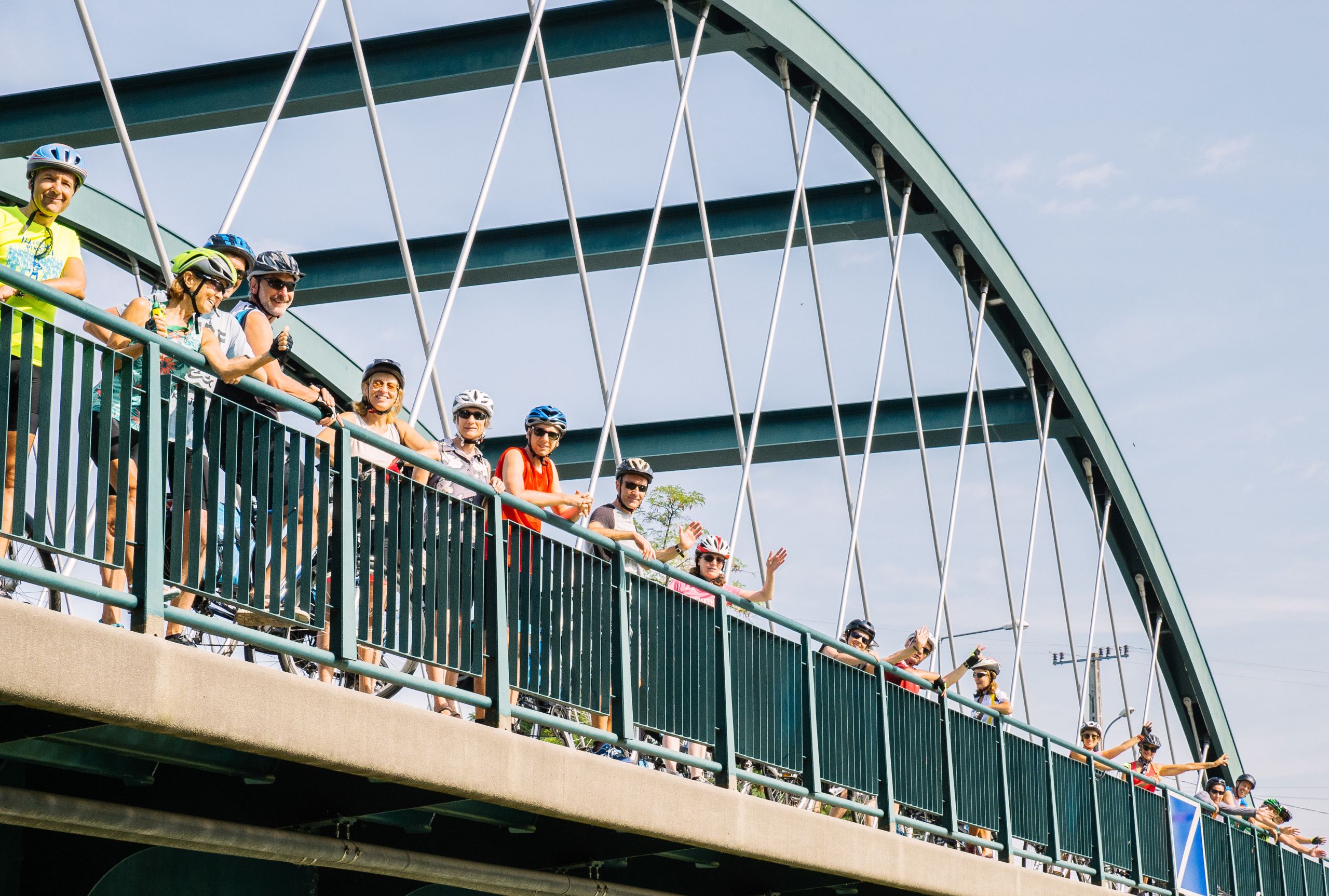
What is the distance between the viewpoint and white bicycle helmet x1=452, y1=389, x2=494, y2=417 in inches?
331

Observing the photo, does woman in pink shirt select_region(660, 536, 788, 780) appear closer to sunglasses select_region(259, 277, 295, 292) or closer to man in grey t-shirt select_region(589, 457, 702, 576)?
man in grey t-shirt select_region(589, 457, 702, 576)

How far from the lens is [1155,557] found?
87.7 ft

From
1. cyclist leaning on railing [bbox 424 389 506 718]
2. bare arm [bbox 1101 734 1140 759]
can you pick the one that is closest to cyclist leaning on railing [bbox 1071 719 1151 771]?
bare arm [bbox 1101 734 1140 759]

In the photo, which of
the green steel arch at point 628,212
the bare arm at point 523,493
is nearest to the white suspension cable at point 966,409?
the green steel arch at point 628,212

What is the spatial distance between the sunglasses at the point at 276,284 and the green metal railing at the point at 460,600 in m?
0.89

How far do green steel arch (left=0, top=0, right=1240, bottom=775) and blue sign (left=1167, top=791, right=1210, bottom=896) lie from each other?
A: 263 inches

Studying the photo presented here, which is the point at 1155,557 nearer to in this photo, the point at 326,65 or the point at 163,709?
the point at 326,65

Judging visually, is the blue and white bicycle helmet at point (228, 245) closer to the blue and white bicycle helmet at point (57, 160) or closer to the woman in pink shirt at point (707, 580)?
the blue and white bicycle helmet at point (57, 160)

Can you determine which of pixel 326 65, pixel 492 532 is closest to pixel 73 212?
pixel 326 65

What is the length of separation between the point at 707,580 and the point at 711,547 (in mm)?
198

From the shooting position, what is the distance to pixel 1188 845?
1783 centimetres

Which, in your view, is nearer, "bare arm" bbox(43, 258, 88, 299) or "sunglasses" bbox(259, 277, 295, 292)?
"bare arm" bbox(43, 258, 88, 299)

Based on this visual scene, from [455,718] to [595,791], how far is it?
111 centimetres

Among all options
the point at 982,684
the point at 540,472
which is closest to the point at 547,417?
the point at 540,472
